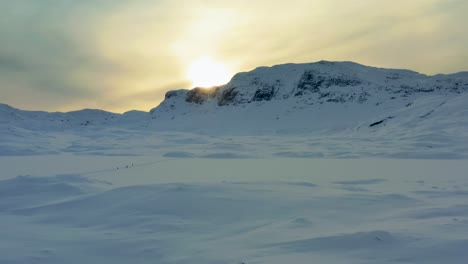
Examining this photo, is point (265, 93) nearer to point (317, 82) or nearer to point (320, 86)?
point (317, 82)

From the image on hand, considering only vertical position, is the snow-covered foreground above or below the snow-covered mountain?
below

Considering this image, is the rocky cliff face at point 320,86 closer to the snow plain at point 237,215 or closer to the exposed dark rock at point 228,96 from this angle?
the exposed dark rock at point 228,96

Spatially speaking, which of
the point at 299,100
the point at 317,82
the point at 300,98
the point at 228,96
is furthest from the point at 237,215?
the point at 228,96

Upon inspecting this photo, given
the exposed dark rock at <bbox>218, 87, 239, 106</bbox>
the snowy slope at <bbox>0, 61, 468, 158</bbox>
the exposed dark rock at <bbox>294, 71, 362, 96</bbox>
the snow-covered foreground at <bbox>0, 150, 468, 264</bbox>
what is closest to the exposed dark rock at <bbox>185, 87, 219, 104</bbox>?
the snowy slope at <bbox>0, 61, 468, 158</bbox>

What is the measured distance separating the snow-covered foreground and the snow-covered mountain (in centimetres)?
2888

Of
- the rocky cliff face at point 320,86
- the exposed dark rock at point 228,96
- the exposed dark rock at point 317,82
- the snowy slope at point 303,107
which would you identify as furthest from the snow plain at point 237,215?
the exposed dark rock at point 228,96

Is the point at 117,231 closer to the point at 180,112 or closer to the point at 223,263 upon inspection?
the point at 223,263

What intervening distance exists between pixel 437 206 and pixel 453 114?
86.6 feet

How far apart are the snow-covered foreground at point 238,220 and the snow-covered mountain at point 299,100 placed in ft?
94.8

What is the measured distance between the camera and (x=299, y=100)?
215ft

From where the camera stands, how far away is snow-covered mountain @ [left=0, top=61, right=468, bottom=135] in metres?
52.0

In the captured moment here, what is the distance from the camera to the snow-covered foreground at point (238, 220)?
4023 millimetres

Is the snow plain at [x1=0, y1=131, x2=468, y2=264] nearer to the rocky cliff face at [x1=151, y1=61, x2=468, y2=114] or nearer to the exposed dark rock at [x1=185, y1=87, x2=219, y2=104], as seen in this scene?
the rocky cliff face at [x1=151, y1=61, x2=468, y2=114]

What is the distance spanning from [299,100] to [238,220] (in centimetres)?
6104
